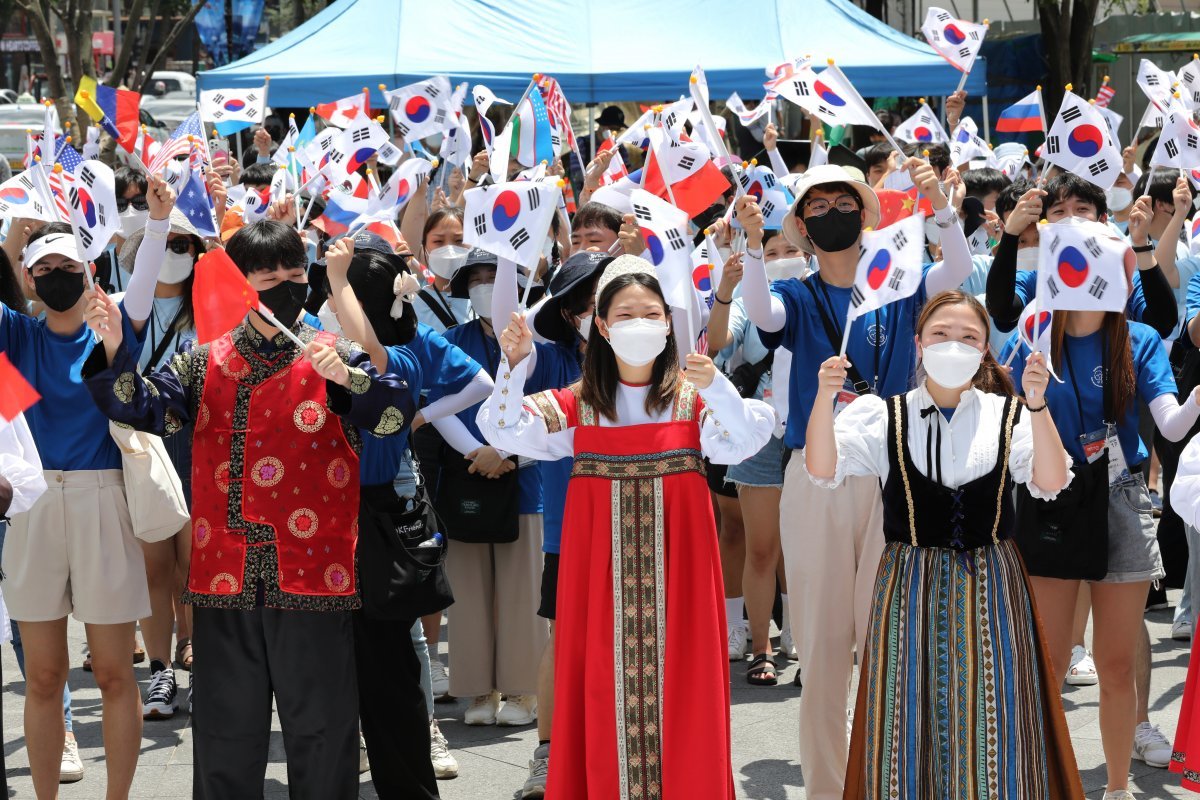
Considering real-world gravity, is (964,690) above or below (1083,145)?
below

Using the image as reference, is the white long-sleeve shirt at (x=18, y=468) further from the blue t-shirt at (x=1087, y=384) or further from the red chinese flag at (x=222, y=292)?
the blue t-shirt at (x=1087, y=384)

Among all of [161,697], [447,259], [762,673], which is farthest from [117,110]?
[762,673]

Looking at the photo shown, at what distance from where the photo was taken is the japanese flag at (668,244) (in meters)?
Result: 4.95

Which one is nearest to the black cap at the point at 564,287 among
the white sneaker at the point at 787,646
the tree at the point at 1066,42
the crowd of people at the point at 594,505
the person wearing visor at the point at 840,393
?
the crowd of people at the point at 594,505

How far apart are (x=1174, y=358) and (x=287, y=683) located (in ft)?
14.2

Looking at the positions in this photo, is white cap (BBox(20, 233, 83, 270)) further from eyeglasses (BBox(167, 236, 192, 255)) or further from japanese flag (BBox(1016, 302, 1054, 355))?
japanese flag (BBox(1016, 302, 1054, 355))

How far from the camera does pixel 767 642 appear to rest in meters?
6.97

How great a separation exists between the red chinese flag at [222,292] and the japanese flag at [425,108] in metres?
5.74

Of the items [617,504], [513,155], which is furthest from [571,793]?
[513,155]

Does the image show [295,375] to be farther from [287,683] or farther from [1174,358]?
[1174,358]

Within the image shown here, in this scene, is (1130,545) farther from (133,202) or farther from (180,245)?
(133,202)

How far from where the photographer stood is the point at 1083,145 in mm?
6668

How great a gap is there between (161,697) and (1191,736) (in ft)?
13.3

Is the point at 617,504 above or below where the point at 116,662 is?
above
